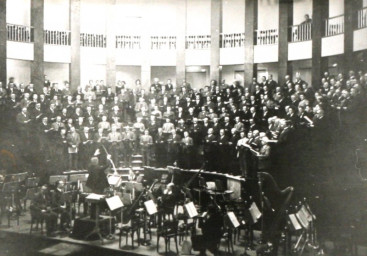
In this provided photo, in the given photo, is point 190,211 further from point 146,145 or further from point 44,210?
point 146,145

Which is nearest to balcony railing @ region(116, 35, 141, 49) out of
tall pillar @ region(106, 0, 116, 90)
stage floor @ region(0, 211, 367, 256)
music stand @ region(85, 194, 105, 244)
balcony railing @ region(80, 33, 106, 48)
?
tall pillar @ region(106, 0, 116, 90)

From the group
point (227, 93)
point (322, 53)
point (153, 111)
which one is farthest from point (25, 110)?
point (322, 53)

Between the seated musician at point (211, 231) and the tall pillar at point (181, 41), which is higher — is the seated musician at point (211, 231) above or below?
below

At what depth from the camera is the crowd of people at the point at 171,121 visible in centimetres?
1332

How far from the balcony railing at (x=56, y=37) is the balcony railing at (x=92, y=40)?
32.1 inches

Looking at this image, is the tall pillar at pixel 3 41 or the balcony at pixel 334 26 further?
the tall pillar at pixel 3 41

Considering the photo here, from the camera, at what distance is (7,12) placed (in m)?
20.3

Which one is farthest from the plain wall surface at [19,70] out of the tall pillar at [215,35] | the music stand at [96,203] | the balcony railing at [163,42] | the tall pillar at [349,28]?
the tall pillar at [349,28]

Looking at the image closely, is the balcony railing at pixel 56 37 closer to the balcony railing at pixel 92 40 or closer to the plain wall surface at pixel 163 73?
the balcony railing at pixel 92 40

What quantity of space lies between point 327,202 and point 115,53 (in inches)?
649

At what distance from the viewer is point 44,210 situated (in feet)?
34.4

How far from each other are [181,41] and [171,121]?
7.84m

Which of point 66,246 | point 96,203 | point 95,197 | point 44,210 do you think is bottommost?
point 66,246

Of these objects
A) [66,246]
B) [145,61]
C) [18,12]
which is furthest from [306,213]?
[18,12]
